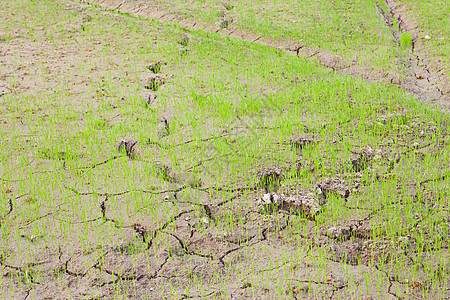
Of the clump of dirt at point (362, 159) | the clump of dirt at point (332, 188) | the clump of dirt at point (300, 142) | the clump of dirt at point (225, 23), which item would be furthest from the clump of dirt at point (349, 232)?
the clump of dirt at point (225, 23)

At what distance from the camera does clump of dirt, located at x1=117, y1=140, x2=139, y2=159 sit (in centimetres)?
496

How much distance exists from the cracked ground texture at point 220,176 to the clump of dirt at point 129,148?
13 millimetres

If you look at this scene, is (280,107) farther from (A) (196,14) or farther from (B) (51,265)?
(A) (196,14)

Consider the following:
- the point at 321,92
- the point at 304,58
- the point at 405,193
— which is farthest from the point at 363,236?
the point at 304,58

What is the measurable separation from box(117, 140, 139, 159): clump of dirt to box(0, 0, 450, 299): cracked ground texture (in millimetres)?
13

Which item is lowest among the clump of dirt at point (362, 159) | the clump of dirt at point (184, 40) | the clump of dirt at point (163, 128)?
the clump of dirt at point (163, 128)

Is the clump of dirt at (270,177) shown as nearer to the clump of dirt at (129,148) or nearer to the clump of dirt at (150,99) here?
the clump of dirt at (129,148)

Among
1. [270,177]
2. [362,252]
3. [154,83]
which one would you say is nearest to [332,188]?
[270,177]

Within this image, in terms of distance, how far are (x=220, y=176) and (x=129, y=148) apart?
3.18 feet

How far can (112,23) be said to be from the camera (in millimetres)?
8375

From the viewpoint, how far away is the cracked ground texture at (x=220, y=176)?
3500 mm

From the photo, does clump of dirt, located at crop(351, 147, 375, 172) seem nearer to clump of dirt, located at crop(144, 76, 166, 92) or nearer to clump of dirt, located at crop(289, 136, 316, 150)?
clump of dirt, located at crop(289, 136, 316, 150)

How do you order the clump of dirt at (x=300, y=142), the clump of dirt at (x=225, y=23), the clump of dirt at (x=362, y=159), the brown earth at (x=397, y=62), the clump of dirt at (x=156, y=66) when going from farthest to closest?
1. the clump of dirt at (x=225, y=23)
2. the clump of dirt at (x=156, y=66)
3. the brown earth at (x=397, y=62)
4. the clump of dirt at (x=300, y=142)
5. the clump of dirt at (x=362, y=159)

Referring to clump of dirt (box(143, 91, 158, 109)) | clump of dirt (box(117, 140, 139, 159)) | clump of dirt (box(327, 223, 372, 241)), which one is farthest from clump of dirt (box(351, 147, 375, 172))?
clump of dirt (box(143, 91, 158, 109))
